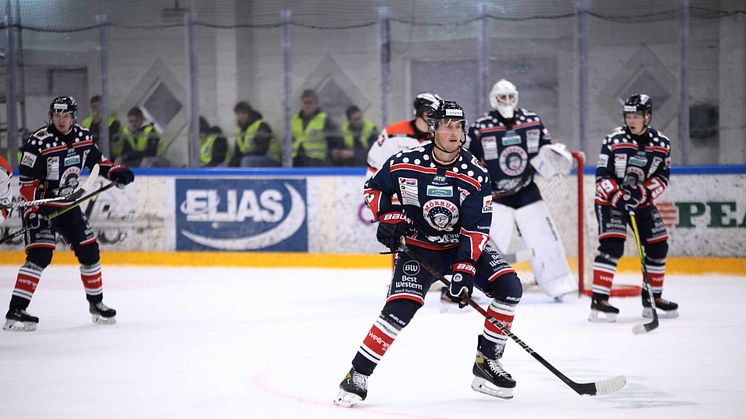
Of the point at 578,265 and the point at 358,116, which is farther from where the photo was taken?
the point at 358,116

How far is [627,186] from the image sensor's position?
20.5 ft

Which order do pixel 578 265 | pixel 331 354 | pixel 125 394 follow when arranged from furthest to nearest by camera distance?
pixel 578 265 < pixel 331 354 < pixel 125 394

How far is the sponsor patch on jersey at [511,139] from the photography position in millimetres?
7043

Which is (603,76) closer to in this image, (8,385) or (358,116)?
(358,116)

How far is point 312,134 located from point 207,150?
0.94 metres

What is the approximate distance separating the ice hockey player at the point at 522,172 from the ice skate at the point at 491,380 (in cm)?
283

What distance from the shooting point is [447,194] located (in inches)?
163

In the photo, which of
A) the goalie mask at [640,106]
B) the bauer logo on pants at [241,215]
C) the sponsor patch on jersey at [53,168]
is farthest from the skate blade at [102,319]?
the goalie mask at [640,106]

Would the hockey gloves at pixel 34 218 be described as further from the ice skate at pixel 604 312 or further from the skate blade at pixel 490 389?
the ice skate at pixel 604 312

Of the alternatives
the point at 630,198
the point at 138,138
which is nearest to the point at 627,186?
the point at 630,198

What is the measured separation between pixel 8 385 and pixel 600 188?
10.9 ft

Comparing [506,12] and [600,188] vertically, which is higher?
[506,12]

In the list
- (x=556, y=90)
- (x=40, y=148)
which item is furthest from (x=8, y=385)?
→ (x=556, y=90)

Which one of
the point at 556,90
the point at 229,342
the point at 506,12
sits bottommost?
the point at 229,342
